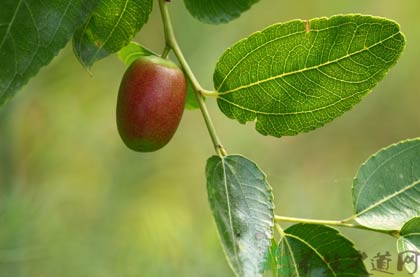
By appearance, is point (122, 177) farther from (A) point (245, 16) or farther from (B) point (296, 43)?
(B) point (296, 43)

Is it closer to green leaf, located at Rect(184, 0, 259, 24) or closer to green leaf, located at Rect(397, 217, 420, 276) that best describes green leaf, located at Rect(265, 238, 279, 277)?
green leaf, located at Rect(397, 217, 420, 276)

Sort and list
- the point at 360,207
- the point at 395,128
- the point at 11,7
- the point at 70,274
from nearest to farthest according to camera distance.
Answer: the point at 11,7 → the point at 360,207 → the point at 70,274 → the point at 395,128

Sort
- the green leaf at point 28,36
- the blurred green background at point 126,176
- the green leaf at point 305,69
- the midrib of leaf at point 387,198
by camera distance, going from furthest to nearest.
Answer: the blurred green background at point 126,176
the midrib of leaf at point 387,198
the green leaf at point 305,69
the green leaf at point 28,36

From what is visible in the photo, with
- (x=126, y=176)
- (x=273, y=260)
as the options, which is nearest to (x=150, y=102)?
(x=273, y=260)

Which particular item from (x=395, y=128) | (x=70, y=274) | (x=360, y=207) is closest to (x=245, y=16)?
(x=395, y=128)

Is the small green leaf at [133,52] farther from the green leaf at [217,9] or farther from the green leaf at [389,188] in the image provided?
the green leaf at [389,188]

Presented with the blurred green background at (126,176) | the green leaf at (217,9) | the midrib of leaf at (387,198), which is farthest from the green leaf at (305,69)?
the blurred green background at (126,176)

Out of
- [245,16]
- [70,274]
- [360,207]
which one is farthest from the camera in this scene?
[245,16]
